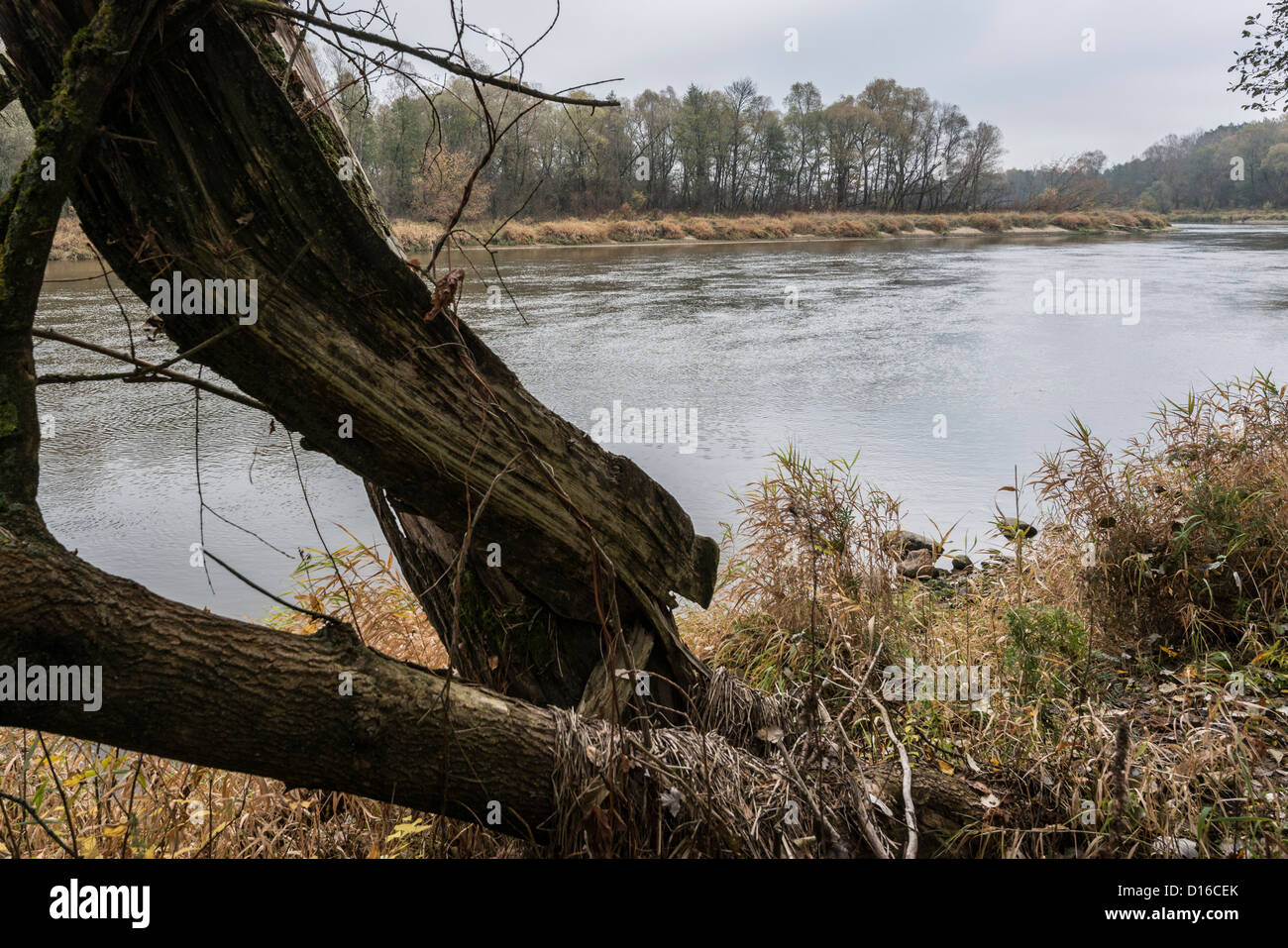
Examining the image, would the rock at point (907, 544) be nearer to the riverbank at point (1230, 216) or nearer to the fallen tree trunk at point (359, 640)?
the fallen tree trunk at point (359, 640)

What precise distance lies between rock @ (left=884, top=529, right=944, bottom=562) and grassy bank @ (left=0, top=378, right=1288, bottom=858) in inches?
2.5

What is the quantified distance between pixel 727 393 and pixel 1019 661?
5.82 metres

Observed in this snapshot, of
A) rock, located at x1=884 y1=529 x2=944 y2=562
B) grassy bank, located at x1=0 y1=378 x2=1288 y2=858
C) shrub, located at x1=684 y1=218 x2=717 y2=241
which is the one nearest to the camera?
grassy bank, located at x1=0 y1=378 x2=1288 y2=858

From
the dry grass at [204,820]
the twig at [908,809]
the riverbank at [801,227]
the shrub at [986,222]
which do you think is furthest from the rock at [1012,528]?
the shrub at [986,222]

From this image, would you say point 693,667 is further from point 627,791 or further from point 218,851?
point 218,851

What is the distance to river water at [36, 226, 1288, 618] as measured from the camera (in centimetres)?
624

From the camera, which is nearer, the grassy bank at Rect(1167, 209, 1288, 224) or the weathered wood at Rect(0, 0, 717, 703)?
the weathered wood at Rect(0, 0, 717, 703)

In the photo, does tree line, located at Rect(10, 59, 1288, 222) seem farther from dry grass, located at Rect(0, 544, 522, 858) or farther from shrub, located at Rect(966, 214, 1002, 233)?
dry grass, located at Rect(0, 544, 522, 858)

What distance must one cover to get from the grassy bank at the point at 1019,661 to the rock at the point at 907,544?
6cm

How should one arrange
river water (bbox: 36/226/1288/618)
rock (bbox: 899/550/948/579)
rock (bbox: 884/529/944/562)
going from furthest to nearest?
river water (bbox: 36/226/1288/618), rock (bbox: 899/550/948/579), rock (bbox: 884/529/944/562)

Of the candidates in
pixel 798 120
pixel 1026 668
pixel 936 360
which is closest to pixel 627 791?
pixel 1026 668

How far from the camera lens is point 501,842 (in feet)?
8.27

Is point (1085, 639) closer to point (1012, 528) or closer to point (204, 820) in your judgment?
point (1012, 528)

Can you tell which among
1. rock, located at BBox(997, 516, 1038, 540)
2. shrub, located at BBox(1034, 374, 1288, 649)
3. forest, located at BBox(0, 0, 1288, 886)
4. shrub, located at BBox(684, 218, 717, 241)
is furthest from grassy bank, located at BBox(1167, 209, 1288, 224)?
forest, located at BBox(0, 0, 1288, 886)
